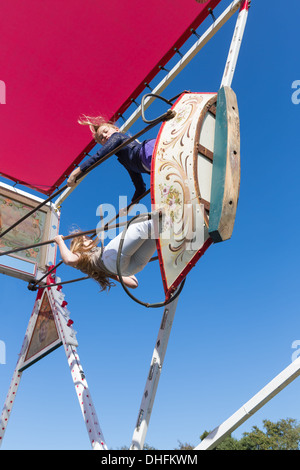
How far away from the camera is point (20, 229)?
18.8 ft

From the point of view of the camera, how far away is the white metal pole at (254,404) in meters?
2.51

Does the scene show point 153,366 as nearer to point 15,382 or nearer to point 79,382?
point 79,382

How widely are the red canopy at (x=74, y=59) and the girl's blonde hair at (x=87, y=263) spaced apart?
2.02 m

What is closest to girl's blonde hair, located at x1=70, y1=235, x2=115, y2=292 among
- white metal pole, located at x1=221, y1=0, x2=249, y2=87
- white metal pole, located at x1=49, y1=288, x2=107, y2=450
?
white metal pole, located at x1=49, y1=288, x2=107, y2=450

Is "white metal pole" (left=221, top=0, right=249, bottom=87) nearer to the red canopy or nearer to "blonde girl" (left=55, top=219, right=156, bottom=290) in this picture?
the red canopy

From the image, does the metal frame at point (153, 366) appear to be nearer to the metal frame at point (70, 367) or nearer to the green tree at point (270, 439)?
the metal frame at point (70, 367)

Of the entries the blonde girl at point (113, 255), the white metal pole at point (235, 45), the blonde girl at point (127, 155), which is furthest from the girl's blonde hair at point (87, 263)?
the white metal pole at point (235, 45)

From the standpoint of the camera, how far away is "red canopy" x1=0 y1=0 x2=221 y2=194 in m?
4.07

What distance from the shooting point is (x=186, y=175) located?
243cm

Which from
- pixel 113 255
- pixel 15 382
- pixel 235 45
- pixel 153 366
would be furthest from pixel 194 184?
pixel 15 382

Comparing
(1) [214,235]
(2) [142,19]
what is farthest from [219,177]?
(2) [142,19]

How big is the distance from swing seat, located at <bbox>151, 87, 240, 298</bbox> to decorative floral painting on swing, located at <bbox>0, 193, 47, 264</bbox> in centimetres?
343

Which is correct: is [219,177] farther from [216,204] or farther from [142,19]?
[142,19]
